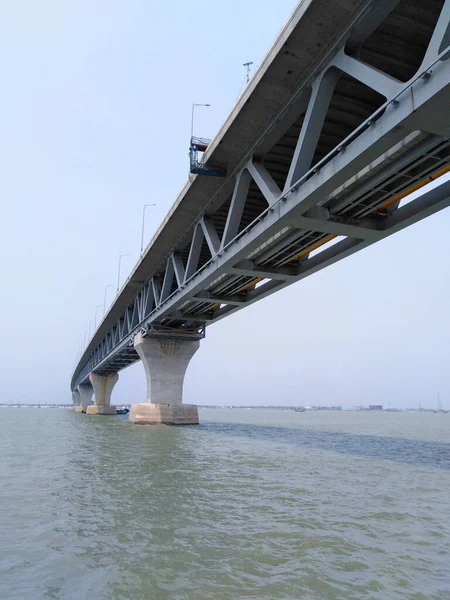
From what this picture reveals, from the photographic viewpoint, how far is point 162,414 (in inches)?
1305

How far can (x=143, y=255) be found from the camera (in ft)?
89.4

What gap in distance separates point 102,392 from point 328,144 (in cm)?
7068

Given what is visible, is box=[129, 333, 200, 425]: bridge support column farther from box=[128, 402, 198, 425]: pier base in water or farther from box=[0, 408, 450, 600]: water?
box=[0, 408, 450, 600]: water

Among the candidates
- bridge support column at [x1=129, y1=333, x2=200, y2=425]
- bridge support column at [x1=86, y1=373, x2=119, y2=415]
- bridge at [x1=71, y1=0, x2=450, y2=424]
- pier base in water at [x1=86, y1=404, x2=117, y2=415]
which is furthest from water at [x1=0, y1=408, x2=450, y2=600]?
bridge support column at [x1=86, y1=373, x2=119, y2=415]

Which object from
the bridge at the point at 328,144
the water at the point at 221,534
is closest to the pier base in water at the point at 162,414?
the bridge at the point at 328,144

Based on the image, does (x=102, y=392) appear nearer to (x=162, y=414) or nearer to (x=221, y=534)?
(x=162, y=414)

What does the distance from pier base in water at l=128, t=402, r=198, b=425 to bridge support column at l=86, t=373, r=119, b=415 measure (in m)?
44.0

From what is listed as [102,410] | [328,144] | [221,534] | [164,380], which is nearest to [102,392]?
[102,410]

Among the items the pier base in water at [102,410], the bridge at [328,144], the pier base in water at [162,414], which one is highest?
the bridge at [328,144]

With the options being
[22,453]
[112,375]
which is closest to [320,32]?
[22,453]

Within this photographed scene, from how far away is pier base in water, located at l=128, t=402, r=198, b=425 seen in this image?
33.2 metres

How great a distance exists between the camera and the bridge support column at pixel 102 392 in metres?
75.3

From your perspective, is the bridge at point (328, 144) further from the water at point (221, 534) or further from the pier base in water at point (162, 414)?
the pier base in water at point (162, 414)

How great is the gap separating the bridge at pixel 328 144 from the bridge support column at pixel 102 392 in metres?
58.9
